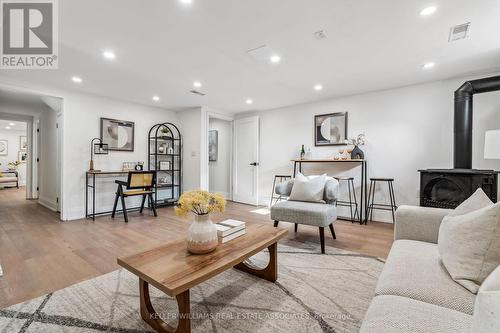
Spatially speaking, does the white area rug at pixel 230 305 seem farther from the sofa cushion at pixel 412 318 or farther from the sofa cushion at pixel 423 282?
the sofa cushion at pixel 412 318

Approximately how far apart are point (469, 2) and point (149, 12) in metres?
2.55

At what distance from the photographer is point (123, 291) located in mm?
1792

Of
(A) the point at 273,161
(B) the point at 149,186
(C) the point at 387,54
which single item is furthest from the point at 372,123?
(B) the point at 149,186

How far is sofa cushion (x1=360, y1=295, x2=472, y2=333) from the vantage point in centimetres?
81

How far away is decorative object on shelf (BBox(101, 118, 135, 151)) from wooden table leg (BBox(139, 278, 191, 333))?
3.87m

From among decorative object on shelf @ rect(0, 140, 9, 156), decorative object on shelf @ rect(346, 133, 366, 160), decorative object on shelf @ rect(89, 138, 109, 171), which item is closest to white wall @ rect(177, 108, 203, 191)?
decorative object on shelf @ rect(89, 138, 109, 171)

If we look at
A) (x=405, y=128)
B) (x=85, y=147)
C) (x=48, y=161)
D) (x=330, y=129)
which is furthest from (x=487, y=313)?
(x=48, y=161)

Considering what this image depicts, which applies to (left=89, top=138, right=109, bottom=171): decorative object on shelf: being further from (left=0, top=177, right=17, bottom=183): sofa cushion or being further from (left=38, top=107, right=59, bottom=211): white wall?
(left=0, top=177, right=17, bottom=183): sofa cushion

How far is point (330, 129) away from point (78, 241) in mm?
4356

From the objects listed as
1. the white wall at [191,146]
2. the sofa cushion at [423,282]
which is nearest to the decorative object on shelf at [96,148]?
the white wall at [191,146]

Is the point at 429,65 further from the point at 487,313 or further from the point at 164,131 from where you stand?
the point at 164,131

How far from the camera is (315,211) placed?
260 cm

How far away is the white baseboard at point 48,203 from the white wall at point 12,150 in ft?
17.2

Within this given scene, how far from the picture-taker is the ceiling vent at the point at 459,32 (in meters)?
2.12
